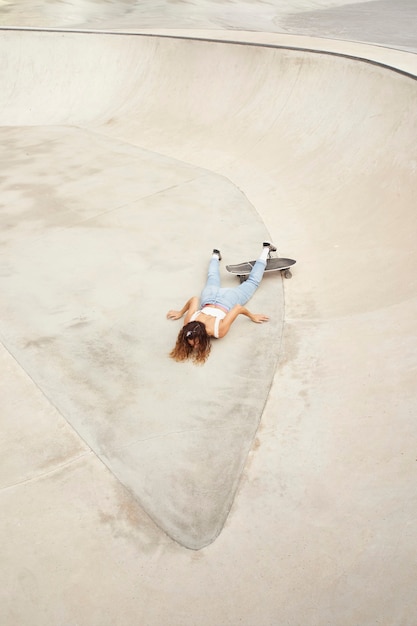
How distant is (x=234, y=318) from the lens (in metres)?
5.01

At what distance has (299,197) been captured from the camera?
809 centimetres

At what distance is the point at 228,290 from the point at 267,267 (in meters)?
0.91

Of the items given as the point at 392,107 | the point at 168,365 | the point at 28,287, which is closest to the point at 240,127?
the point at 392,107

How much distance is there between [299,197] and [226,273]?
8.12 feet

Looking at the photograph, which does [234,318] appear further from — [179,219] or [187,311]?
[179,219]

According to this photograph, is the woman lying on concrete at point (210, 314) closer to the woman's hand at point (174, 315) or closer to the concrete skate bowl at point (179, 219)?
the woman's hand at point (174, 315)

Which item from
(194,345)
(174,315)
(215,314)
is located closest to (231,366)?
(194,345)

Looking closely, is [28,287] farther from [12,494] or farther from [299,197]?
[299,197]

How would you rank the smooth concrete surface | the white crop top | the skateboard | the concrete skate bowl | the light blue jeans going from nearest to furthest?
the smooth concrete surface, the concrete skate bowl, the white crop top, the light blue jeans, the skateboard

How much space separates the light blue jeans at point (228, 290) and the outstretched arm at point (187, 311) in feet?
0.46

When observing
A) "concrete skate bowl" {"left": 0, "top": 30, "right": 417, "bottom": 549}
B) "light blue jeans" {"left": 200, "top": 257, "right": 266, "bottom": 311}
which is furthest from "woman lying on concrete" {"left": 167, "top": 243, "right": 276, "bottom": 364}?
"concrete skate bowl" {"left": 0, "top": 30, "right": 417, "bottom": 549}

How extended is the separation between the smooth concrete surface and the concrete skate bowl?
1.3 inches

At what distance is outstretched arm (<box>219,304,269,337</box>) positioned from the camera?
4.92 metres

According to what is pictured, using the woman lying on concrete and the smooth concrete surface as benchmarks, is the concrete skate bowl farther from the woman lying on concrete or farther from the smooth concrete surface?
the woman lying on concrete
